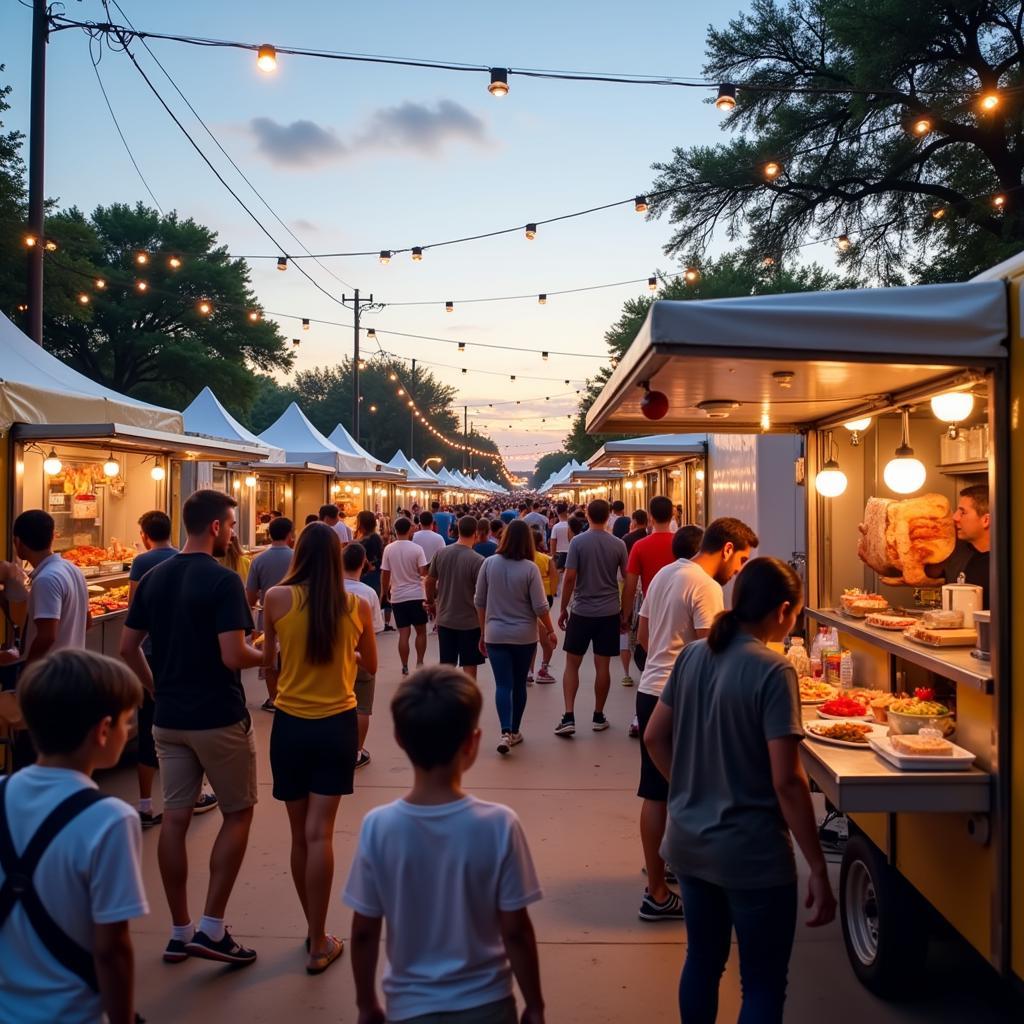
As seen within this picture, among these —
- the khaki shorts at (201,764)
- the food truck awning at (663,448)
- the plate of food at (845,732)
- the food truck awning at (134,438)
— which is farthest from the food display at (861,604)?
the food truck awning at (663,448)

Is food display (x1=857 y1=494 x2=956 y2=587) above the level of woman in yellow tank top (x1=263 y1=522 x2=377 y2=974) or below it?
above

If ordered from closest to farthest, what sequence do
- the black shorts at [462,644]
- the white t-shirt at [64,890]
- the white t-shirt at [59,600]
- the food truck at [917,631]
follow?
the white t-shirt at [64,890]
the food truck at [917,631]
the white t-shirt at [59,600]
the black shorts at [462,644]

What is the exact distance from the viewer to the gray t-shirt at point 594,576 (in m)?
8.27

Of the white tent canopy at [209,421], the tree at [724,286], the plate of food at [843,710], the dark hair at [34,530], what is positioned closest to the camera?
the plate of food at [843,710]

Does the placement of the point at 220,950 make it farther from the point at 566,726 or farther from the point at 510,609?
the point at 566,726

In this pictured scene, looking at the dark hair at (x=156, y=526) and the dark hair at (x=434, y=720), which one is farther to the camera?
the dark hair at (x=156, y=526)

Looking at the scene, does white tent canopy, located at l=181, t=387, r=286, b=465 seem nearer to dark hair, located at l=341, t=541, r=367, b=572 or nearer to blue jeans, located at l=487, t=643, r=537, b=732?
blue jeans, located at l=487, t=643, r=537, b=732

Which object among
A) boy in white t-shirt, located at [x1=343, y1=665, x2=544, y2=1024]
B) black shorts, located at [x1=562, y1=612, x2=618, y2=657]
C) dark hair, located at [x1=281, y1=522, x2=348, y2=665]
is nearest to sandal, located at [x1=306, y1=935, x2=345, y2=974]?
dark hair, located at [x1=281, y1=522, x2=348, y2=665]

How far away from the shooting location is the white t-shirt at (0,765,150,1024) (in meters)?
1.92

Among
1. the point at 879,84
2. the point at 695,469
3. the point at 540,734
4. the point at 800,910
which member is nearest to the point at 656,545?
the point at 540,734

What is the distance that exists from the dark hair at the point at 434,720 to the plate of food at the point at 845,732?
90.8 inches

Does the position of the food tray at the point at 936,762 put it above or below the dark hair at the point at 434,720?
below

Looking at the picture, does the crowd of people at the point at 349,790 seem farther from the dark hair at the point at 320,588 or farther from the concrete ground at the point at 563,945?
the concrete ground at the point at 563,945

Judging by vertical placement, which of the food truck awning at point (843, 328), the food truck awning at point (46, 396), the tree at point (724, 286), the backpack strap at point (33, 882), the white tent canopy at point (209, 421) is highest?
the tree at point (724, 286)
